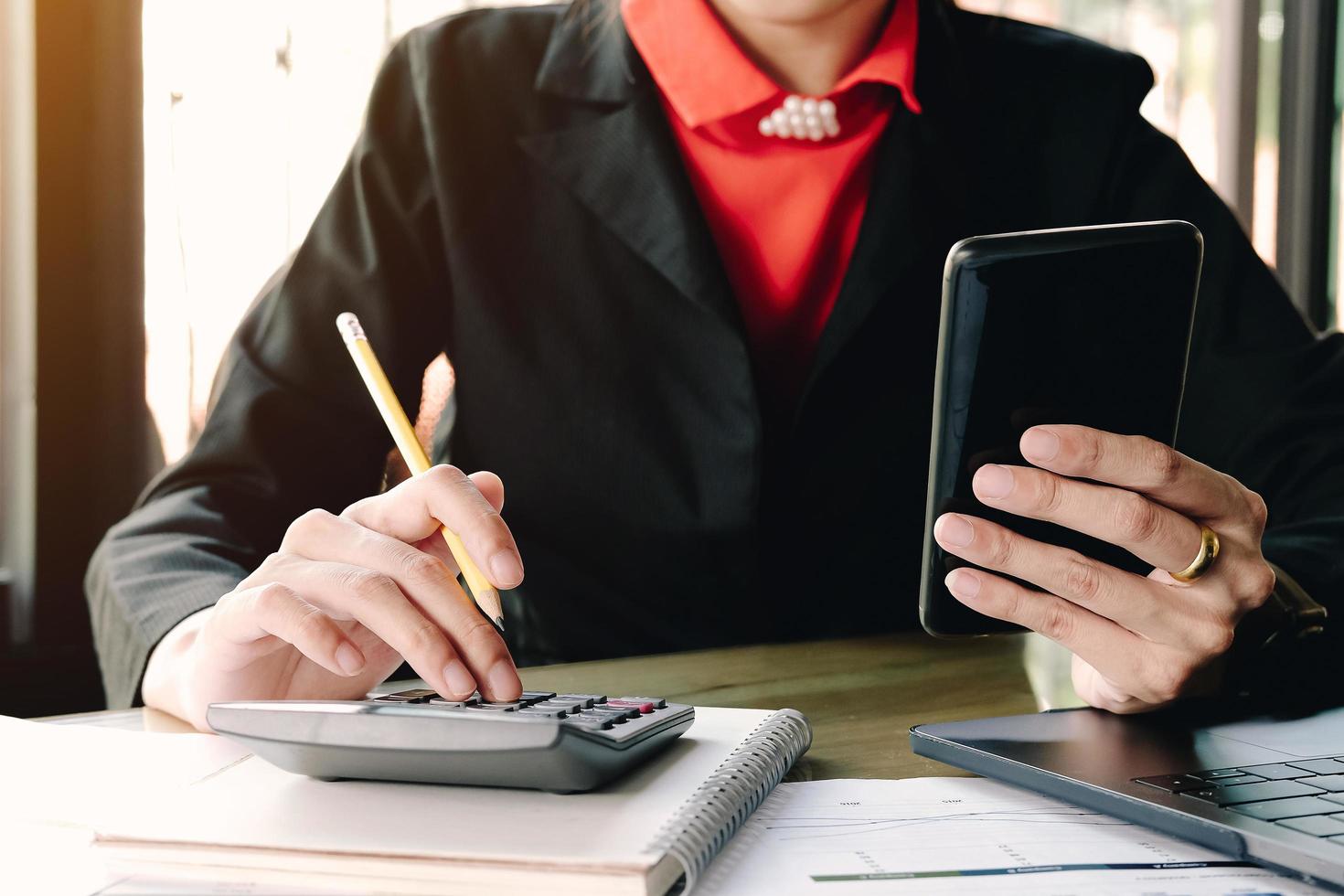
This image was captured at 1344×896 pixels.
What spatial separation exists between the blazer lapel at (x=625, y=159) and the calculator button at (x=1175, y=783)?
0.56 m

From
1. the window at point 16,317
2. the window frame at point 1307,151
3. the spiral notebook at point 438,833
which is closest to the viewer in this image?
the spiral notebook at point 438,833

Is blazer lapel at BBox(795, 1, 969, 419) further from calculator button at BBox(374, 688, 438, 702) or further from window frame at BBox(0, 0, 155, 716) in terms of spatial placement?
window frame at BBox(0, 0, 155, 716)

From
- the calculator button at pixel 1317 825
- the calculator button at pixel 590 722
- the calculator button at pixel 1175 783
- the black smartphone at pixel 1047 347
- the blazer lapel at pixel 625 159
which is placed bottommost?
the calculator button at pixel 1175 783

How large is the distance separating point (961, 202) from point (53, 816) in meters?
0.86

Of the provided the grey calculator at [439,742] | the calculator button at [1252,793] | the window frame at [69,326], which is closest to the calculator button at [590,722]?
the grey calculator at [439,742]

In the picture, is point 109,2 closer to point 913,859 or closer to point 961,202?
point 961,202

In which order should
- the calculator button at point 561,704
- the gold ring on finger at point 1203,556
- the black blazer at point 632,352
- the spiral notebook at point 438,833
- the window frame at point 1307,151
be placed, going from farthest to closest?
the window frame at point 1307,151
the black blazer at point 632,352
the gold ring on finger at point 1203,556
the calculator button at point 561,704
the spiral notebook at point 438,833

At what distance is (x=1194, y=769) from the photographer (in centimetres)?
46

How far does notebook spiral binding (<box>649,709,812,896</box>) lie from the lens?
1.11 feet

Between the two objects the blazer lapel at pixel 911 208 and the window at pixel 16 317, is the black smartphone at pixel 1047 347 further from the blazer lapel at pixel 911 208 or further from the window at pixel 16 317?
the window at pixel 16 317

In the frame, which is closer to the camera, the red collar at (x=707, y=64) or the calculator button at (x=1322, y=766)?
the calculator button at (x=1322, y=766)

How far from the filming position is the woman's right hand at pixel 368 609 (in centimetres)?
47

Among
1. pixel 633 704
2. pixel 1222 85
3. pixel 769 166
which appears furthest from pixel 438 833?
pixel 1222 85

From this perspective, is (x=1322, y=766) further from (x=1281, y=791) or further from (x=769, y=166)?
(x=769, y=166)
